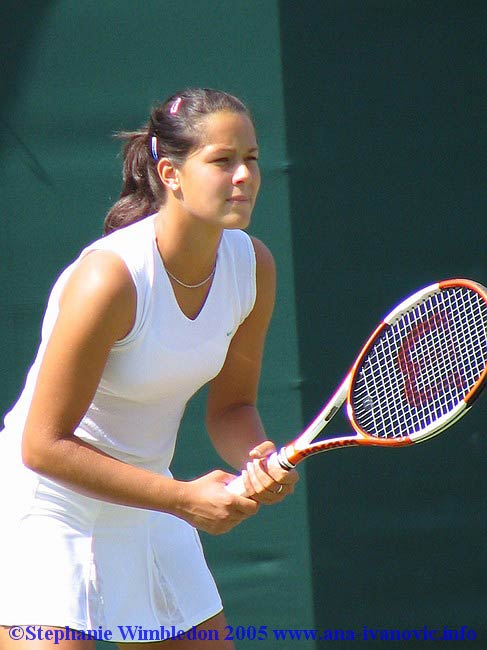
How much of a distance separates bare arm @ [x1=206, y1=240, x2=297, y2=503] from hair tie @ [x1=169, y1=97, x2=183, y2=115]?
0.31 m

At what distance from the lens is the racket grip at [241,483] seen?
1925mm

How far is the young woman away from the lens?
6.27ft

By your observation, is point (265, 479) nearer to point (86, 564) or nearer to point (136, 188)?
point (86, 564)

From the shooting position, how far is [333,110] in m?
3.15

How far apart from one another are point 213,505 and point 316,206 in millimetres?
1385

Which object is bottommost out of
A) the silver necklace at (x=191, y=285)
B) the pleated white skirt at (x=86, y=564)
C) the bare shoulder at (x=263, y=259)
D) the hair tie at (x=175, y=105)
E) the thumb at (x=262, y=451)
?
the pleated white skirt at (x=86, y=564)

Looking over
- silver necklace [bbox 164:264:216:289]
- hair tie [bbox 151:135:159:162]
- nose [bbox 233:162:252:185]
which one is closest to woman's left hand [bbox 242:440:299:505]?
silver necklace [bbox 164:264:216:289]

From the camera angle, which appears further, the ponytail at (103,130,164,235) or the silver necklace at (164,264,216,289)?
the ponytail at (103,130,164,235)

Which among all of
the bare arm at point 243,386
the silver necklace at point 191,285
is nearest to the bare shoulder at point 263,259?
the bare arm at point 243,386

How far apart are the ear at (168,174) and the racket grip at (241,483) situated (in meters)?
0.51

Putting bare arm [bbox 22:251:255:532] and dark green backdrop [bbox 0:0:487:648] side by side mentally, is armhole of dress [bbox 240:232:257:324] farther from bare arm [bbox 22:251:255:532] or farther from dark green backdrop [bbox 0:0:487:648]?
dark green backdrop [bbox 0:0:487:648]

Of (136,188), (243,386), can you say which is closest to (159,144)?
(136,188)

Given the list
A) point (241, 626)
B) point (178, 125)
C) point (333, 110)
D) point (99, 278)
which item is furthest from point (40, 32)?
point (241, 626)

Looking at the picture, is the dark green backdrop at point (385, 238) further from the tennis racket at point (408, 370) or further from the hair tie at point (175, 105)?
the hair tie at point (175, 105)
